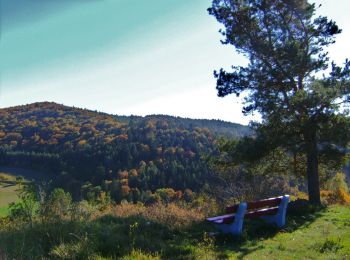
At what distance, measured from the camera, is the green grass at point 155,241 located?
6551 millimetres

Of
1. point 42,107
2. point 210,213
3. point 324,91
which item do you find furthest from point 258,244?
point 42,107

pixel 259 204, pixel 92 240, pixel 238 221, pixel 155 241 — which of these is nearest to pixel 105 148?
pixel 259 204

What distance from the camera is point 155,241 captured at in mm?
7793

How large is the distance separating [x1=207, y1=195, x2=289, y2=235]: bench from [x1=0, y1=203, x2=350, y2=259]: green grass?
0.80 feet

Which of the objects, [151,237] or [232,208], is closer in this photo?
[151,237]

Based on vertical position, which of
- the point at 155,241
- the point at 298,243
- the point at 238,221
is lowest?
the point at 298,243

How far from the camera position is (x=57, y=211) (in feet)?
29.6

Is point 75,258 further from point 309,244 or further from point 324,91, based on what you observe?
point 324,91

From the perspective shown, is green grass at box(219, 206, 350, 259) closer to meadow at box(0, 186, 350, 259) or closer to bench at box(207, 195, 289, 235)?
meadow at box(0, 186, 350, 259)

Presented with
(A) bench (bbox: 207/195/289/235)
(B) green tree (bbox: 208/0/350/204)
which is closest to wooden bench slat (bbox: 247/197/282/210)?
(A) bench (bbox: 207/195/289/235)

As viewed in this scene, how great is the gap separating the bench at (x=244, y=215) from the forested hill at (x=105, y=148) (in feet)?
192

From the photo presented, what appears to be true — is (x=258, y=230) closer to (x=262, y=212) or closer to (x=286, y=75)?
(x=262, y=212)

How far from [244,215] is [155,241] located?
286 cm

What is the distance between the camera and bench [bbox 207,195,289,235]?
903 centimetres
